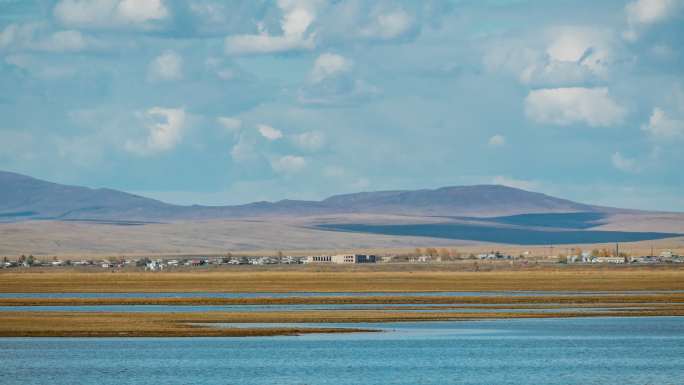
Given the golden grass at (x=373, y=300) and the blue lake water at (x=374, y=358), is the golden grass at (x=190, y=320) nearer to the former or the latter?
the blue lake water at (x=374, y=358)

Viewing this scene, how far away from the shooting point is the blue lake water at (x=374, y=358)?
46.3 meters

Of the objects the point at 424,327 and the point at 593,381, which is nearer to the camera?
the point at 593,381

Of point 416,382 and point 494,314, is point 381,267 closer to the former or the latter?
point 494,314

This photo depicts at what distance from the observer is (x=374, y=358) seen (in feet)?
170

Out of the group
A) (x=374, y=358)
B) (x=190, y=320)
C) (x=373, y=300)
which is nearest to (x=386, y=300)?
(x=373, y=300)

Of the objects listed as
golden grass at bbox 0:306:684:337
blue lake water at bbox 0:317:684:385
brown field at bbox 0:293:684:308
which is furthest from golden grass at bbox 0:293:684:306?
blue lake water at bbox 0:317:684:385

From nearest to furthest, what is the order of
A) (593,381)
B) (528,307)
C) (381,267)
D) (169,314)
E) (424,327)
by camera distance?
(593,381) → (424,327) → (169,314) → (528,307) → (381,267)

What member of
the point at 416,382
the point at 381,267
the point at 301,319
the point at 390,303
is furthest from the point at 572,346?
the point at 381,267

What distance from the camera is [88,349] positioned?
54.5m

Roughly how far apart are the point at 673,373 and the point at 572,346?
923 cm

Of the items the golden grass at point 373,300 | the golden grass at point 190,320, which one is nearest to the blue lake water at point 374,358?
the golden grass at point 190,320

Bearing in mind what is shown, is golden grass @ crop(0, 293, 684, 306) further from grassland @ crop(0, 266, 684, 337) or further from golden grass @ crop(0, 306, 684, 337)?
golden grass @ crop(0, 306, 684, 337)

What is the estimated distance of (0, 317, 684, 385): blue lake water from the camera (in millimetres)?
46281

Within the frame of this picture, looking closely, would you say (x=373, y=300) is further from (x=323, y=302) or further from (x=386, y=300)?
(x=323, y=302)
